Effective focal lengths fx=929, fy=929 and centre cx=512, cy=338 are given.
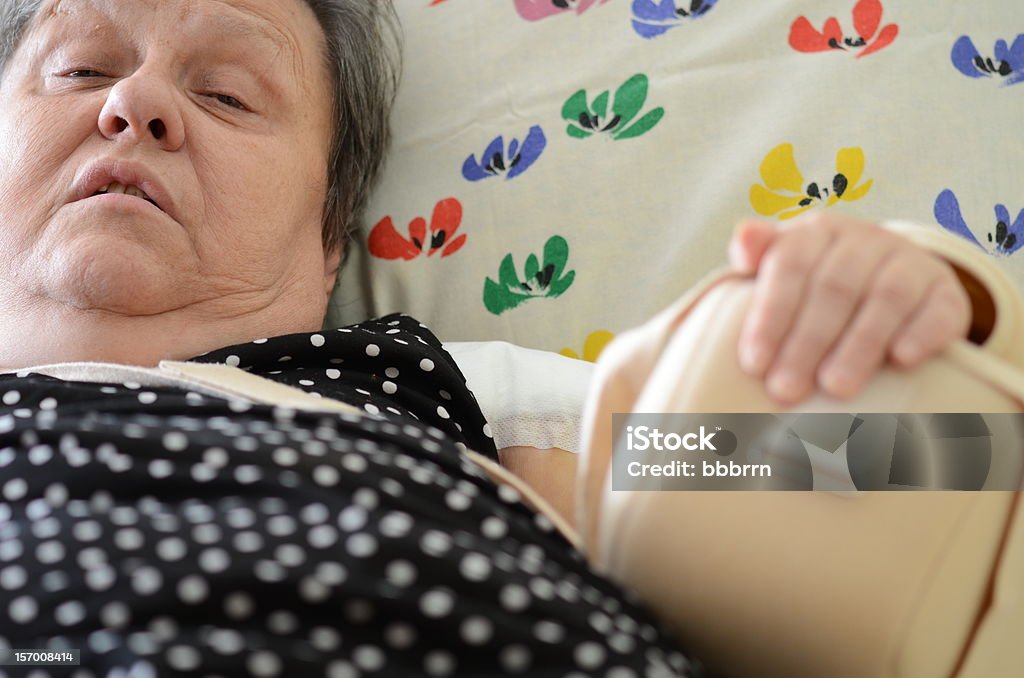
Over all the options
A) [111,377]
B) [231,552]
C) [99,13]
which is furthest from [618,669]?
[99,13]

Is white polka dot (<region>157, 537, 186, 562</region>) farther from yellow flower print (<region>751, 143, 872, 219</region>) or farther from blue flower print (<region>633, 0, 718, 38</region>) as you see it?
blue flower print (<region>633, 0, 718, 38</region>)

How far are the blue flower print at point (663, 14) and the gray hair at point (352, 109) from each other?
0.34 m

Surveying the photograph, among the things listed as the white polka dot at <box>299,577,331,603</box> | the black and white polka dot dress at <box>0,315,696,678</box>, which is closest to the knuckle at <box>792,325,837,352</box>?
the black and white polka dot dress at <box>0,315,696,678</box>

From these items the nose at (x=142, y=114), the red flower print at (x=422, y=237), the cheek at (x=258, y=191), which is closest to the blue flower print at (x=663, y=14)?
the red flower print at (x=422, y=237)

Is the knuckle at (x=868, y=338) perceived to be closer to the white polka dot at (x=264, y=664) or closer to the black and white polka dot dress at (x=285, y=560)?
the black and white polka dot dress at (x=285, y=560)

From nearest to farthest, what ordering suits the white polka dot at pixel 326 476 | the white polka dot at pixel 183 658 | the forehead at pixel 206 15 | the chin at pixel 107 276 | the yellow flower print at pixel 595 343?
the white polka dot at pixel 183 658
the white polka dot at pixel 326 476
the chin at pixel 107 276
the forehead at pixel 206 15
the yellow flower print at pixel 595 343

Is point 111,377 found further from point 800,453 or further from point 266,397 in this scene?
point 800,453

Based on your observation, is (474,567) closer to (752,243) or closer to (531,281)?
(752,243)

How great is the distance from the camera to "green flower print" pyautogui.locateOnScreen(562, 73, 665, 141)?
1132 millimetres

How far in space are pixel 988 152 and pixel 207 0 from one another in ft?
2.84

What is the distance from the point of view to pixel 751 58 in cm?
112

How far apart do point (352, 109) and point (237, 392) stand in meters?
0.56

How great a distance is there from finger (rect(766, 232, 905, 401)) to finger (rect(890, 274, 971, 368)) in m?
0.03

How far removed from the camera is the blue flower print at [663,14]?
1.16m
